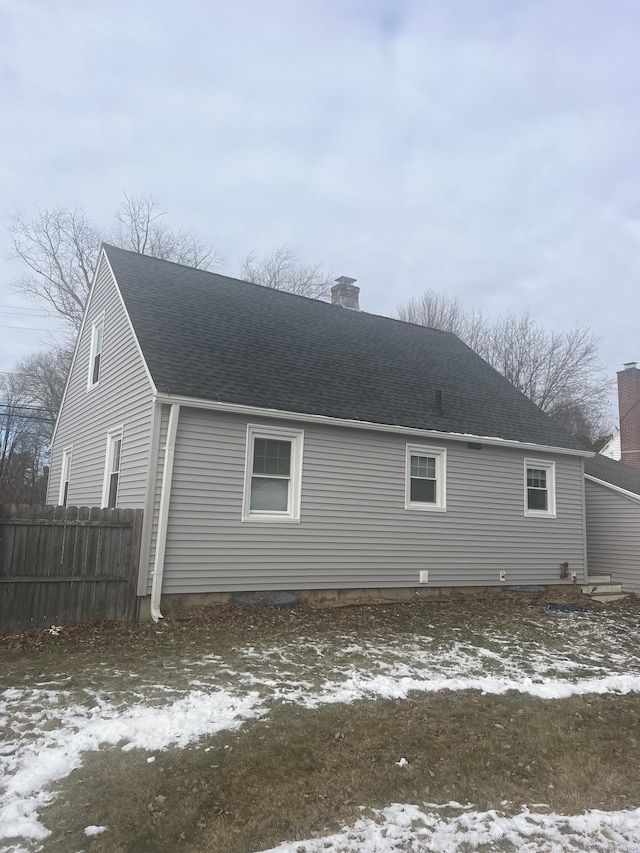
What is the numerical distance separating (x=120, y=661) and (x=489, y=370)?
12235mm

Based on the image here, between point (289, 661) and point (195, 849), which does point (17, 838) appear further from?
point (289, 661)

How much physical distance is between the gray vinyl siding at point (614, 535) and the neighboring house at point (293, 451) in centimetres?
205

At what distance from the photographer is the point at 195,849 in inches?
121

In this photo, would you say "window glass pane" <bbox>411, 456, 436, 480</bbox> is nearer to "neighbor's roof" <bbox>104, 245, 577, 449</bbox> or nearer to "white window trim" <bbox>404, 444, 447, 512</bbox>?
"white window trim" <bbox>404, 444, 447, 512</bbox>

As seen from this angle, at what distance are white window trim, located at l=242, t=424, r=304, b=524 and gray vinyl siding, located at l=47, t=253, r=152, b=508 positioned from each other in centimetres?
155

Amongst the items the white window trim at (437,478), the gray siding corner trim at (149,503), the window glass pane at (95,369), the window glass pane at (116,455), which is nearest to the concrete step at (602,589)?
the white window trim at (437,478)

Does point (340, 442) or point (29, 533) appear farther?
point (340, 442)

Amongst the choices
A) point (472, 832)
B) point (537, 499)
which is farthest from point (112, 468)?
point (472, 832)

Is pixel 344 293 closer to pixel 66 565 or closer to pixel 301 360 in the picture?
pixel 301 360

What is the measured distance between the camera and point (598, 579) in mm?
13641


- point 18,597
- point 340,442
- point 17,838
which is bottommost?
point 17,838

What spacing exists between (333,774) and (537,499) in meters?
10.2

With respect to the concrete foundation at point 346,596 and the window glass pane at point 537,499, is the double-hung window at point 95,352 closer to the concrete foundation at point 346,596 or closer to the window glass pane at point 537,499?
the concrete foundation at point 346,596

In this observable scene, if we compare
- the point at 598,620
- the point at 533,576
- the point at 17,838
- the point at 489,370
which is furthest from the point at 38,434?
the point at 17,838
